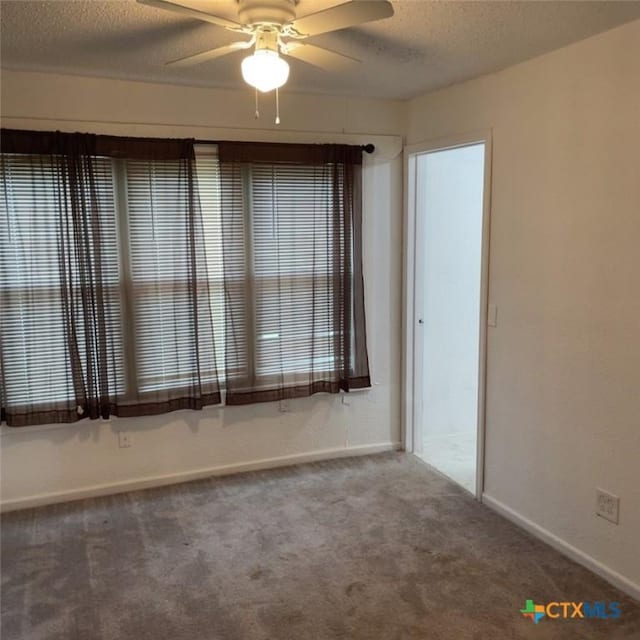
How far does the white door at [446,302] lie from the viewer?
4.13 metres

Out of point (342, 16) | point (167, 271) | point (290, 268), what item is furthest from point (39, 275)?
point (342, 16)

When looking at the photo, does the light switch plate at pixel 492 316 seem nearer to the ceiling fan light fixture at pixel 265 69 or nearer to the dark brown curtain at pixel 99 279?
the dark brown curtain at pixel 99 279

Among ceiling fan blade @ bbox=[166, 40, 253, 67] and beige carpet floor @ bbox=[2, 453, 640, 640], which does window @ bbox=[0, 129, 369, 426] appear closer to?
beige carpet floor @ bbox=[2, 453, 640, 640]

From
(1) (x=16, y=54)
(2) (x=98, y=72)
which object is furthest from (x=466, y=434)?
(1) (x=16, y=54)

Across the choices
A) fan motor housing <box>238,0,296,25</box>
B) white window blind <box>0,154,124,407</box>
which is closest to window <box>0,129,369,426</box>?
white window blind <box>0,154,124,407</box>

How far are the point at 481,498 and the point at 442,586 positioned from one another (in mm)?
928

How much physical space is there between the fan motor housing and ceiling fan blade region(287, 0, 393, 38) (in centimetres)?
4

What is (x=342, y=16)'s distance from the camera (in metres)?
1.98

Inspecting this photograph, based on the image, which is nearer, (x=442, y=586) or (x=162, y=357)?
(x=442, y=586)

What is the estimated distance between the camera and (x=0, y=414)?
10.9 ft

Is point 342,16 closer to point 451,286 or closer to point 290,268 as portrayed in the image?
point 290,268

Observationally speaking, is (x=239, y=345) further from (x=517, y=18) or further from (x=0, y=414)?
(x=517, y=18)

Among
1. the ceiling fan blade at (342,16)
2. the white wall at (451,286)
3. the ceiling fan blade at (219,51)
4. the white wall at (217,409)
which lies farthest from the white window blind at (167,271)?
the ceiling fan blade at (342,16)

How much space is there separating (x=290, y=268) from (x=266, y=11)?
1.89m
